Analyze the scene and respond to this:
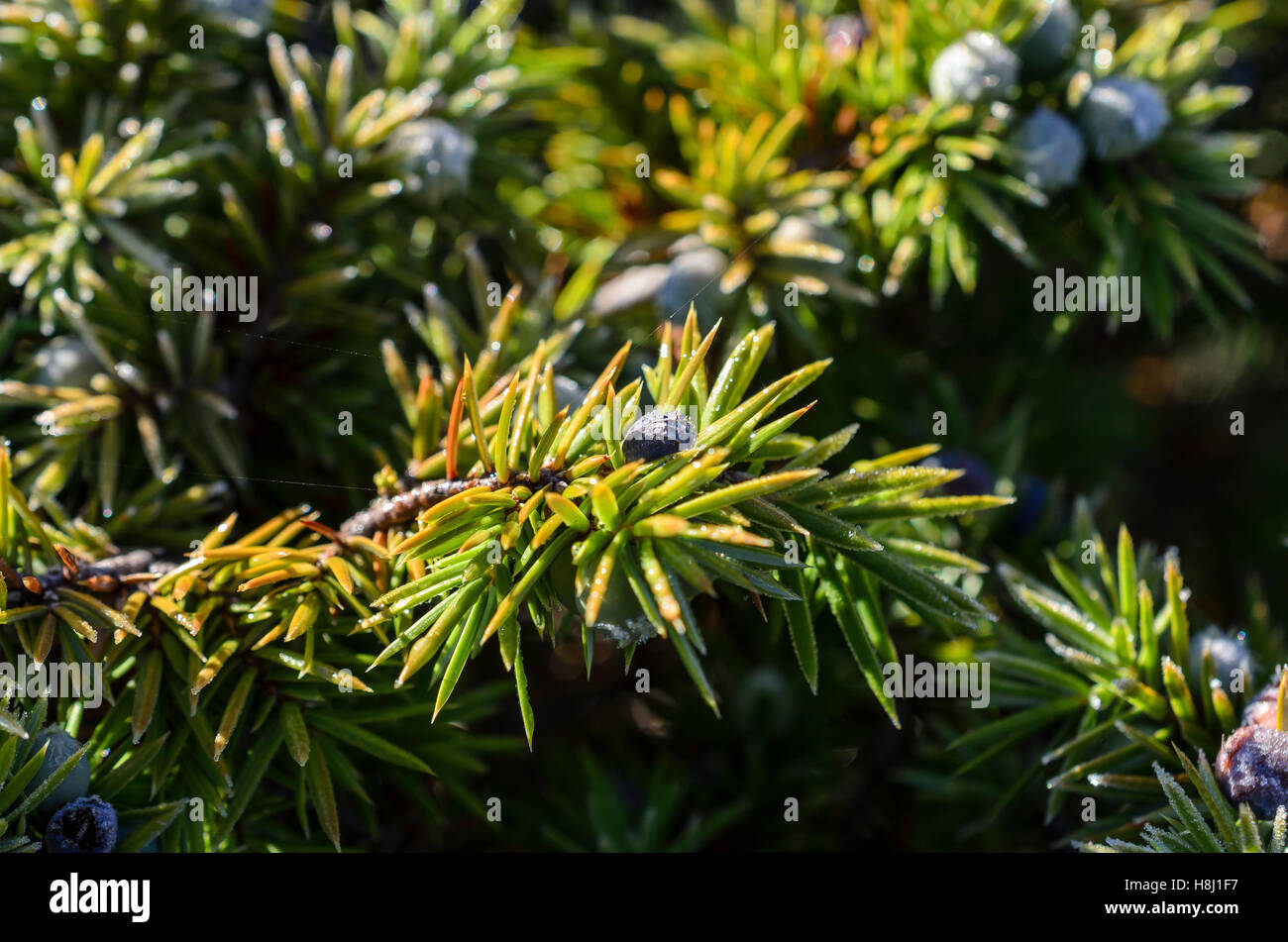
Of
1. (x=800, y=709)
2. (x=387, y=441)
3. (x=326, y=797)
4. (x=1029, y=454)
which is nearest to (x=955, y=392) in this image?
(x=1029, y=454)

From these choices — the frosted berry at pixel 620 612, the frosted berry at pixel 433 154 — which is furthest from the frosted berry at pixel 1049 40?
the frosted berry at pixel 620 612

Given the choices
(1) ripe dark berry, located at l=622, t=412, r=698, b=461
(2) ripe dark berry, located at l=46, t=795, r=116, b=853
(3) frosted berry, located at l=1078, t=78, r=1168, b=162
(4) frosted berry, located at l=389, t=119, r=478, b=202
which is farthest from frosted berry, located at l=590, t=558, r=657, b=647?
(3) frosted berry, located at l=1078, t=78, r=1168, b=162

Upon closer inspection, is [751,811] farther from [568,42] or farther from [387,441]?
[568,42]

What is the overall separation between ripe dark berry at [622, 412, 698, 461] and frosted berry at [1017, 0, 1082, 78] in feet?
1.44

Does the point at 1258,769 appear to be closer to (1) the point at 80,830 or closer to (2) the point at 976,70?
(2) the point at 976,70

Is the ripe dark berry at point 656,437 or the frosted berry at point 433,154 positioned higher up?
the frosted berry at point 433,154

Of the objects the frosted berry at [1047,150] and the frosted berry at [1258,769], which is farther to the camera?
the frosted berry at [1047,150]

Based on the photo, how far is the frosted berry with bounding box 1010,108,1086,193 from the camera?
26.6 inches

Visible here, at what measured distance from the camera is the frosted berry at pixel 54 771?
49cm

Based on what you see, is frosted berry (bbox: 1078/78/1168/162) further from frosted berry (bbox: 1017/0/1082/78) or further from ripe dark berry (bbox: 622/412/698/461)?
ripe dark berry (bbox: 622/412/698/461)

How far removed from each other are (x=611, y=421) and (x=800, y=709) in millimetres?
418

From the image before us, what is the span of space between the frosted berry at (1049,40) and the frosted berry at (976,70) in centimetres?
2

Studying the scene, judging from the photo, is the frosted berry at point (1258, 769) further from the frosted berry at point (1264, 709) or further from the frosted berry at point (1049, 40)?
the frosted berry at point (1049, 40)

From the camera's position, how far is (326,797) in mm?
511
